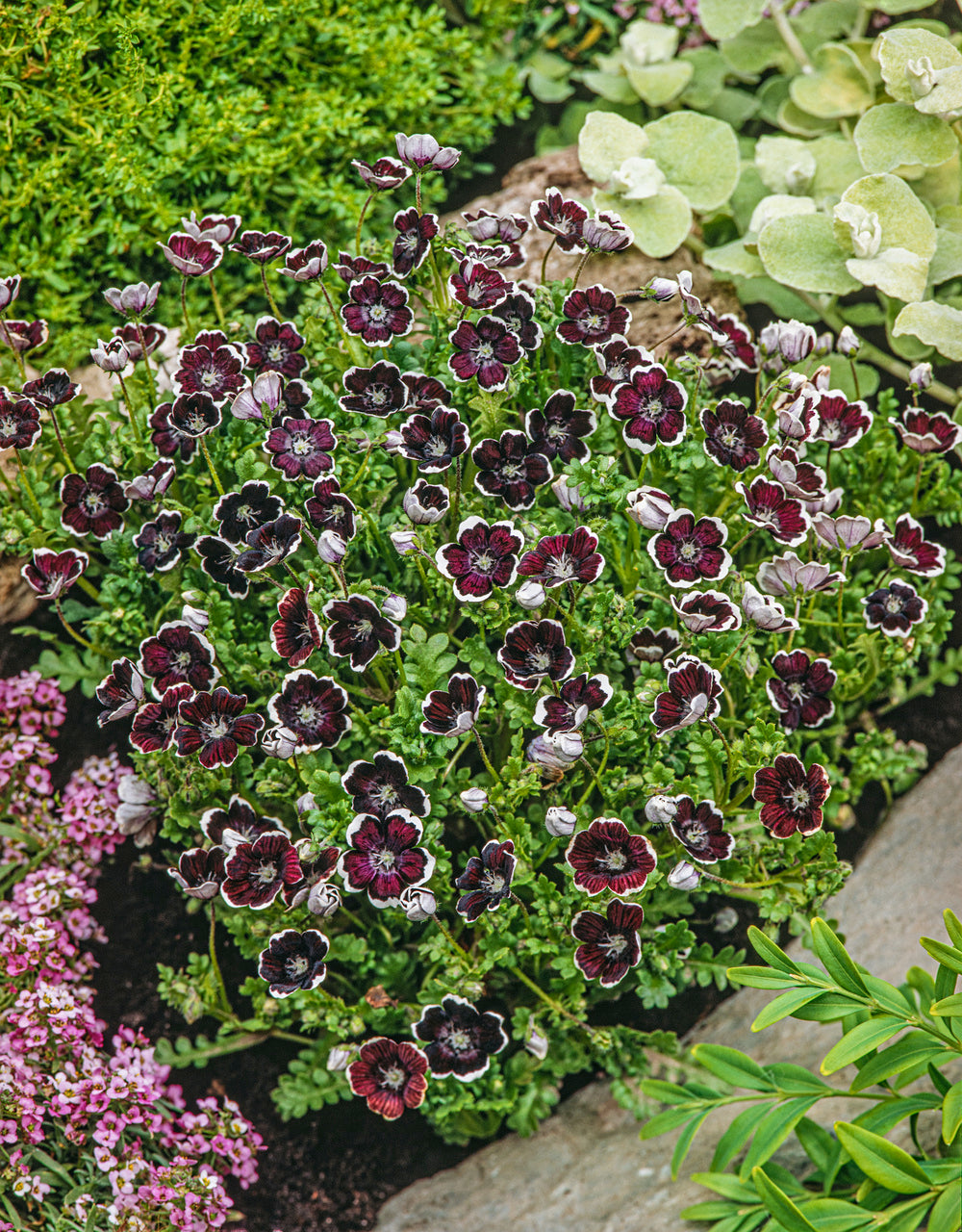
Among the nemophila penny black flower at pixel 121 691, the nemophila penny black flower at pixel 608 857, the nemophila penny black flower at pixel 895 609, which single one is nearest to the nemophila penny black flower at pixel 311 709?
the nemophila penny black flower at pixel 121 691

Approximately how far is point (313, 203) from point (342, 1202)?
2.89 metres

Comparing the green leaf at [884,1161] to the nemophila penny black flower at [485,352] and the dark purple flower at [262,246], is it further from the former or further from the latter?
the dark purple flower at [262,246]

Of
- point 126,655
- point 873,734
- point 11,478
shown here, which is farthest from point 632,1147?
point 11,478

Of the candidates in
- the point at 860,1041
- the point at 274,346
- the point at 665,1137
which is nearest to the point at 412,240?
the point at 274,346

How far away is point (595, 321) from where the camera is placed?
2215mm

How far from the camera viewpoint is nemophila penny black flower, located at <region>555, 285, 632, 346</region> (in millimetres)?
2193

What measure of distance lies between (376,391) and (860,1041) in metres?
1.64

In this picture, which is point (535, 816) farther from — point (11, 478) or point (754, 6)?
point (754, 6)

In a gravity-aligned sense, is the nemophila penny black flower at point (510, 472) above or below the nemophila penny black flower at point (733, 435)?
below

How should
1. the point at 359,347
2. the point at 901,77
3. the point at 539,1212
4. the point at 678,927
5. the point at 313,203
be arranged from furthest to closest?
the point at 313,203, the point at 901,77, the point at 359,347, the point at 539,1212, the point at 678,927

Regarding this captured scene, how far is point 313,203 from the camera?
3.02 metres

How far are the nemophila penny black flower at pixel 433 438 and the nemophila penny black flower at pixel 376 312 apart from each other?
9.1 inches

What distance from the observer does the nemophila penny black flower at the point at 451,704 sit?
1.93m

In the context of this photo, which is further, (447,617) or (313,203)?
(313,203)
